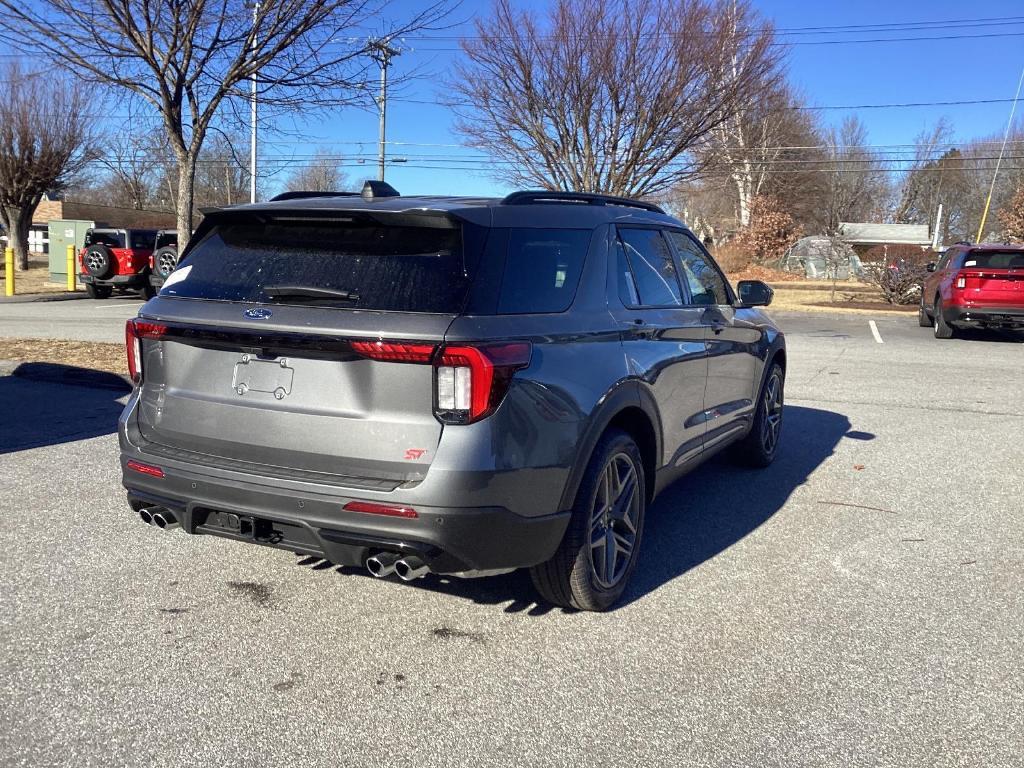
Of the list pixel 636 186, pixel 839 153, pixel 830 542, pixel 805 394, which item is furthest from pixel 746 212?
pixel 830 542

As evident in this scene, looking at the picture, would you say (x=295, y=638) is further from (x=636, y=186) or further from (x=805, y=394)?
(x=636, y=186)

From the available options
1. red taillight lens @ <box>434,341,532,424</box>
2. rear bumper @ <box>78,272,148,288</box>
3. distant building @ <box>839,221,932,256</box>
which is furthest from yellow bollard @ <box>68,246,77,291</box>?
distant building @ <box>839,221,932,256</box>

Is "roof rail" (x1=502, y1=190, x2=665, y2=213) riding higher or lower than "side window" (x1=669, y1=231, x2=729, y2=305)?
higher

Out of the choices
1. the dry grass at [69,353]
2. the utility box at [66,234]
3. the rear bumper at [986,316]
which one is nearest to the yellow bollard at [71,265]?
the utility box at [66,234]

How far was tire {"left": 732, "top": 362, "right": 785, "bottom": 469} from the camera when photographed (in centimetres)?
646

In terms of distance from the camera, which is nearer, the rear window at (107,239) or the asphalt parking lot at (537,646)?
the asphalt parking lot at (537,646)

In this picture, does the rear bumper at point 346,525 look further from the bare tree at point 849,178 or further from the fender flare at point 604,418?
the bare tree at point 849,178

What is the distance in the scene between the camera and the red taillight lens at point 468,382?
10.5 ft

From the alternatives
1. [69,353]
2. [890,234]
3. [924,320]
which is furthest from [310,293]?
[890,234]

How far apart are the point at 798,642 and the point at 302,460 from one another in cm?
210

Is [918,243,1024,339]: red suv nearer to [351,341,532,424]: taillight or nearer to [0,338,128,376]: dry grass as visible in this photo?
[0,338,128,376]: dry grass

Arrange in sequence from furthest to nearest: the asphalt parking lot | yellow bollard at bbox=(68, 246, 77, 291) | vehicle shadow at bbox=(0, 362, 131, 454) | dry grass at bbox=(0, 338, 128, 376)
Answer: yellow bollard at bbox=(68, 246, 77, 291)
dry grass at bbox=(0, 338, 128, 376)
vehicle shadow at bbox=(0, 362, 131, 454)
the asphalt parking lot

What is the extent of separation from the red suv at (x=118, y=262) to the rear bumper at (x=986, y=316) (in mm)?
18209

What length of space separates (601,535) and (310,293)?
159cm
